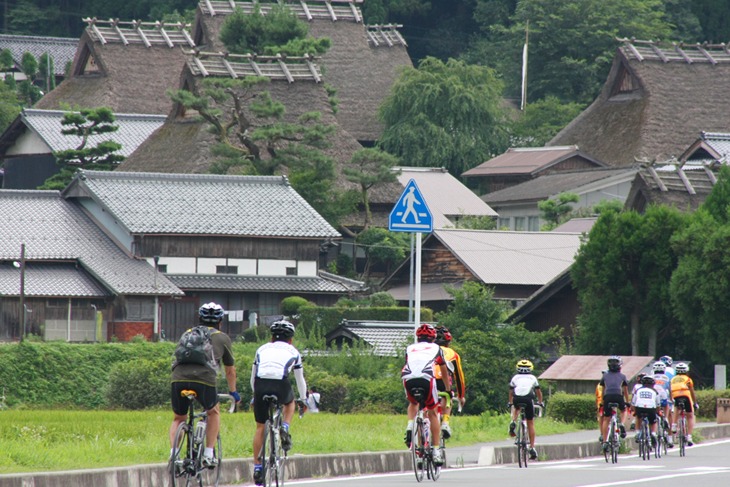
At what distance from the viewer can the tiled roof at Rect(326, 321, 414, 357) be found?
35.5 m

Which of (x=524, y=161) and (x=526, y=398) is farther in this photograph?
(x=524, y=161)

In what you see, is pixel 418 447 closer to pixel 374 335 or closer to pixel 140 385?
pixel 140 385

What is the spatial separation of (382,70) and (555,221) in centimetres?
2032

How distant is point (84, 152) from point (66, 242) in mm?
8612

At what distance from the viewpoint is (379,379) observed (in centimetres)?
3177

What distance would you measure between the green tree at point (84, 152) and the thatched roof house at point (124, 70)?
12303mm

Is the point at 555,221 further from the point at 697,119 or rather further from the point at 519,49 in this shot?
the point at 519,49

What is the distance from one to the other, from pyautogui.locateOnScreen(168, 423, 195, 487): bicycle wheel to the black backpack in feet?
1.49

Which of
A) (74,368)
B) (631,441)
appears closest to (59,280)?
(74,368)

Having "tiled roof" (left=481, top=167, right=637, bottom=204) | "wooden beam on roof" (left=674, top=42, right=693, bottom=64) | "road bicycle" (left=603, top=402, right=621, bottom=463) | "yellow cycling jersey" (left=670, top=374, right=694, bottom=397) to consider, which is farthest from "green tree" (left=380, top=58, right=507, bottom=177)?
"road bicycle" (left=603, top=402, right=621, bottom=463)

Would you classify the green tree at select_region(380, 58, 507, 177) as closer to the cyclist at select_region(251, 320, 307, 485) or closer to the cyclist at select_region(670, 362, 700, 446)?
the cyclist at select_region(670, 362, 700, 446)

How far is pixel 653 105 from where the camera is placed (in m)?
61.0

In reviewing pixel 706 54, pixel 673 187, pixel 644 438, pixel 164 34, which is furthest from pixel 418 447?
pixel 164 34

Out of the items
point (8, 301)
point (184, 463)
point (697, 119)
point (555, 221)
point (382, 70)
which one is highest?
point (382, 70)
